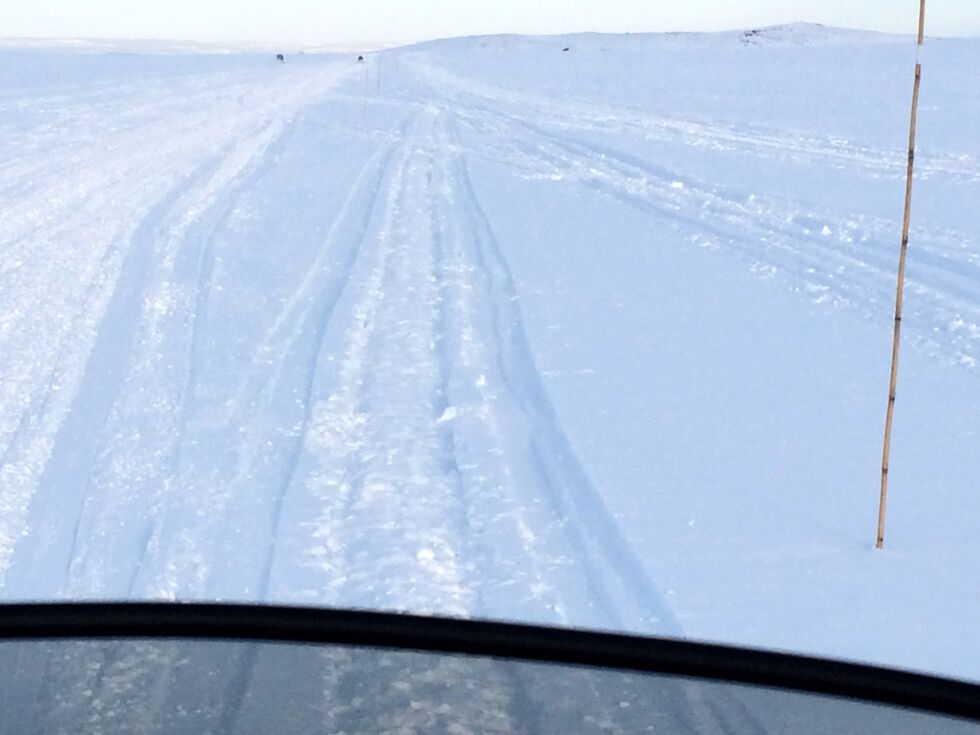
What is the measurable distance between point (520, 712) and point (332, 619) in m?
0.20

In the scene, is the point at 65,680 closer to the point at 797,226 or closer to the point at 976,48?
the point at 797,226

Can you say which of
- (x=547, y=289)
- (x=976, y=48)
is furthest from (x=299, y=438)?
(x=976, y=48)

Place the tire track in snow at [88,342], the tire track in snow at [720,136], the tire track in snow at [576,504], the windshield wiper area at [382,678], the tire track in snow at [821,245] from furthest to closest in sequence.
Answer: the tire track in snow at [720,136], the tire track in snow at [821,245], the tire track in snow at [88,342], the tire track in snow at [576,504], the windshield wiper area at [382,678]

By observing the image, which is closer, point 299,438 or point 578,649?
point 578,649

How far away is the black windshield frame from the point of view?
3.36 ft

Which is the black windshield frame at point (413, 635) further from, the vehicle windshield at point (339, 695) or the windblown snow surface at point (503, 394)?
the windblown snow surface at point (503, 394)

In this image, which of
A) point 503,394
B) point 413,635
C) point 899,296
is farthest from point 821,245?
point 413,635

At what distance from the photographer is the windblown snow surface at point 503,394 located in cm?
Result: 321

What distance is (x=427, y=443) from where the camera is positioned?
4.11m

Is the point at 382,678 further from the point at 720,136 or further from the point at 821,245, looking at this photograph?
the point at 720,136

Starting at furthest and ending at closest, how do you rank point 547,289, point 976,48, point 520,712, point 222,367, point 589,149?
point 976,48, point 589,149, point 547,289, point 222,367, point 520,712

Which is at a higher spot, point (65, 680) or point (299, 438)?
point (65, 680)

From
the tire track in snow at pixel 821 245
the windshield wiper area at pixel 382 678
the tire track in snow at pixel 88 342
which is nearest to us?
the windshield wiper area at pixel 382 678

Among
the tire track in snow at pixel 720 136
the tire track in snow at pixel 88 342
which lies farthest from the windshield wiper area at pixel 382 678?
the tire track in snow at pixel 720 136
